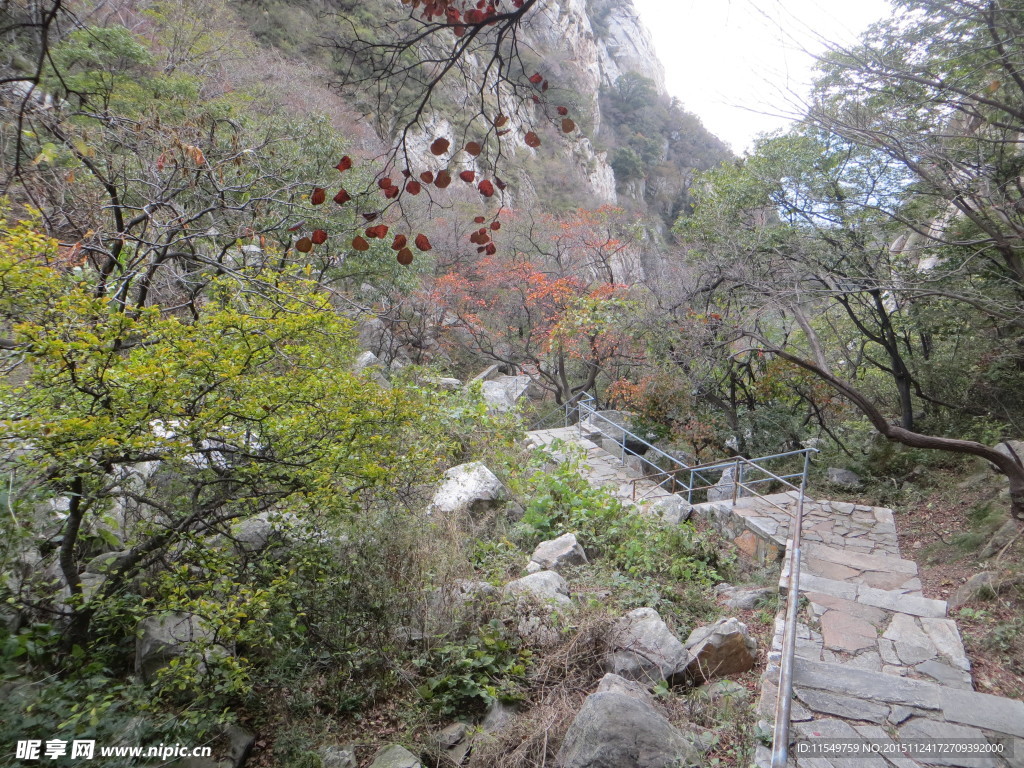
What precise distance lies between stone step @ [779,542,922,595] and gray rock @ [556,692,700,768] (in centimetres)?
251

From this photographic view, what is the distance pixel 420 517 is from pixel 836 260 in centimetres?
749

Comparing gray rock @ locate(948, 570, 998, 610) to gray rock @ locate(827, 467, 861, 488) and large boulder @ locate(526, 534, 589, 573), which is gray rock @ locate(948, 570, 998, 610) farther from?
gray rock @ locate(827, 467, 861, 488)

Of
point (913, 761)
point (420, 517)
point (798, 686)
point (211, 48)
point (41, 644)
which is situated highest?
point (211, 48)

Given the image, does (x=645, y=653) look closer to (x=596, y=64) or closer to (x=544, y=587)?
(x=544, y=587)

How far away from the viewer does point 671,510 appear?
676 cm

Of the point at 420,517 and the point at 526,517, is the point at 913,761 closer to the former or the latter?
the point at 420,517

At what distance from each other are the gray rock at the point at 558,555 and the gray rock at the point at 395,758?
2211 mm

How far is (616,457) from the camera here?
9844 millimetres

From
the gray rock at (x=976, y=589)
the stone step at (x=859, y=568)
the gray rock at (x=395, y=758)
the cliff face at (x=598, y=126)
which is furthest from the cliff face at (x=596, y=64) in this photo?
the gray rock at (x=395, y=758)

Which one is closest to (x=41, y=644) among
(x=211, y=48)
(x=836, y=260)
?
(x=836, y=260)

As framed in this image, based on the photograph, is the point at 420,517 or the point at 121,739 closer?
the point at 121,739

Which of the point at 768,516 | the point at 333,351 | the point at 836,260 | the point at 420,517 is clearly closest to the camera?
the point at 333,351

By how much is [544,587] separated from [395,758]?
1775mm

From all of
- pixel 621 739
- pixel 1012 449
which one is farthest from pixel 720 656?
pixel 1012 449
